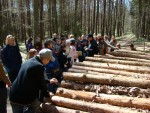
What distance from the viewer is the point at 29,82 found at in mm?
5285

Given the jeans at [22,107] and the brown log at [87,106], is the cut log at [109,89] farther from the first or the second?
the jeans at [22,107]

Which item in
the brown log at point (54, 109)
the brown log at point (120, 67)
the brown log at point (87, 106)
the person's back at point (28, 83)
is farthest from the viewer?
the brown log at point (120, 67)

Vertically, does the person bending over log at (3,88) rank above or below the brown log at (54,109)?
above

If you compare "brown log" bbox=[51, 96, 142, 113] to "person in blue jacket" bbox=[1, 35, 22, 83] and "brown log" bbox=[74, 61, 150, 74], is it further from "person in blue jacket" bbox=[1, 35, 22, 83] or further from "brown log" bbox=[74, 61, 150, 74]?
"person in blue jacket" bbox=[1, 35, 22, 83]

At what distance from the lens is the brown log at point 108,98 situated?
20.2ft

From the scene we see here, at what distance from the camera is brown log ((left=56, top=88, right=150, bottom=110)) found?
6.15 metres

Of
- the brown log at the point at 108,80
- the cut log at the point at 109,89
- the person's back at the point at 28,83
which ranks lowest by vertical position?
the cut log at the point at 109,89

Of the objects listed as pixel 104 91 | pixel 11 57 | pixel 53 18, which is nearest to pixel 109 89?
pixel 104 91

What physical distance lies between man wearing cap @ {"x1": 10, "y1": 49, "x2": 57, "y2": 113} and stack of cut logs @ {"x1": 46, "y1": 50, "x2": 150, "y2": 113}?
3.99 ft

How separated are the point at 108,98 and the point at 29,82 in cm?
210

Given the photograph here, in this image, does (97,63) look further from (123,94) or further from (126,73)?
(123,94)

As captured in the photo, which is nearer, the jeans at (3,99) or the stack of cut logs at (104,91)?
the stack of cut logs at (104,91)

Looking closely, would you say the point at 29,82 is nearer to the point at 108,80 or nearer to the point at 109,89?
the point at 109,89

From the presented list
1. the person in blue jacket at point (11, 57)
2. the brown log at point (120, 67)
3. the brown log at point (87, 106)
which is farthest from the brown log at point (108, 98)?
the person in blue jacket at point (11, 57)
